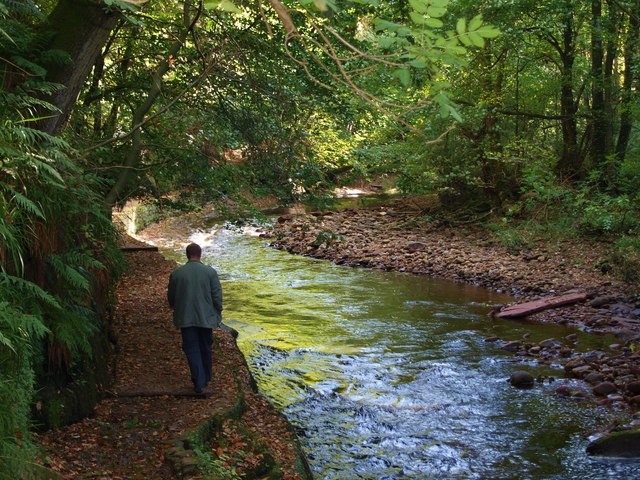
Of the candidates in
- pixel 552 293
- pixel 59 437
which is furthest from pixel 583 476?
pixel 552 293

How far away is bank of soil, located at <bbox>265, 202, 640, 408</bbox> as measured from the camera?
1029 centimetres

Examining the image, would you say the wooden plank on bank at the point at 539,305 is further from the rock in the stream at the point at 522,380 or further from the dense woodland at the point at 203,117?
the rock in the stream at the point at 522,380

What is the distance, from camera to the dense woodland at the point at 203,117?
13.6 feet

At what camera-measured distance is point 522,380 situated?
9.88m

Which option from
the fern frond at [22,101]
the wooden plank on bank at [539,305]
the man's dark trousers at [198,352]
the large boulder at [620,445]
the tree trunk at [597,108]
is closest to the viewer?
the fern frond at [22,101]

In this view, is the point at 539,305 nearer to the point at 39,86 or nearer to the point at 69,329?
the point at 69,329

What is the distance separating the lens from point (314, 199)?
30.4 ft

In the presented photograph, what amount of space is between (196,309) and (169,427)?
1455mm

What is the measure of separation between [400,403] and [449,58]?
713 cm

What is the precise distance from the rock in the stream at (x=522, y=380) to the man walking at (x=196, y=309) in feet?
15.9

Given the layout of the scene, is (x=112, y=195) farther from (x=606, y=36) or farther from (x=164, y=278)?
(x=606, y=36)

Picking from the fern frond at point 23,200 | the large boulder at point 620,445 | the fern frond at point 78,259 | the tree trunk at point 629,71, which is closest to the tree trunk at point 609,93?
the tree trunk at point 629,71

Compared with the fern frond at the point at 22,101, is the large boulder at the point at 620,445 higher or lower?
lower

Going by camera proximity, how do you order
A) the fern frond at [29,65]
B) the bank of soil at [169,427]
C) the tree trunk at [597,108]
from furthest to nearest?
1. the tree trunk at [597,108]
2. the bank of soil at [169,427]
3. the fern frond at [29,65]
